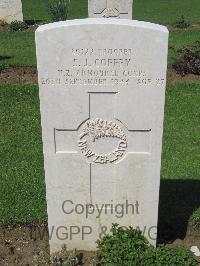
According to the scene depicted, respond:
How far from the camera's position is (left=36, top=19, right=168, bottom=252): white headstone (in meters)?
3.49

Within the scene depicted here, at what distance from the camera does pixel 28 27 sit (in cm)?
1540

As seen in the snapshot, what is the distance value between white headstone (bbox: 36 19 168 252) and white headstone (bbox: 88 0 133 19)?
961 cm

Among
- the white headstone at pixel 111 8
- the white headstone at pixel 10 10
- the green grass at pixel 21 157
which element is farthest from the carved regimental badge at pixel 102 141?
the white headstone at pixel 10 10

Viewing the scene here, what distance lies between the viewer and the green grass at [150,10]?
17094 millimetres

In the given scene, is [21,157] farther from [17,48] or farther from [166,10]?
[166,10]

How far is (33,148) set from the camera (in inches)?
272

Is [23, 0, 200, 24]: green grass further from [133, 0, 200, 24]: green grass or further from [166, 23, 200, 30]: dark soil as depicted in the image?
[166, 23, 200, 30]: dark soil

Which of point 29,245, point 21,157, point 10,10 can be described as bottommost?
point 29,245

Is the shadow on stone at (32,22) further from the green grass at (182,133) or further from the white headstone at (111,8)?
the green grass at (182,133)

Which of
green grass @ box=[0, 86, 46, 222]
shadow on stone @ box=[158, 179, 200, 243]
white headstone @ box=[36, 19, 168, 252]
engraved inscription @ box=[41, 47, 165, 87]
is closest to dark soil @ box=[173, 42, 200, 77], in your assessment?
green grass @ box=[0, 86, 46, 222]

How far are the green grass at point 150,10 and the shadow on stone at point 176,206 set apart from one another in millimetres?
11639

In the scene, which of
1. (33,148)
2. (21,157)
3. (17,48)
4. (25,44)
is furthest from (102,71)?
(25,44)

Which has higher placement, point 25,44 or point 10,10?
point 10,10

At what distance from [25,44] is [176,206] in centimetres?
916
